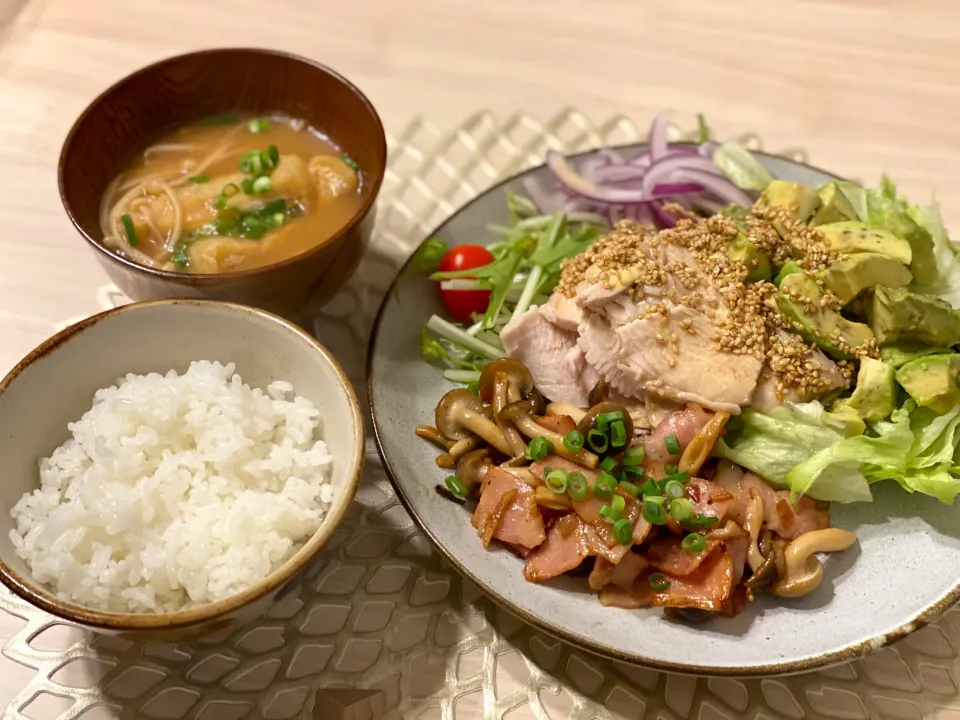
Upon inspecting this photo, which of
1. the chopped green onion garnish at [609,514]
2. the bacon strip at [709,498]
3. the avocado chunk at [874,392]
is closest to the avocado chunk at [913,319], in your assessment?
the avocado chunk at [874,392]

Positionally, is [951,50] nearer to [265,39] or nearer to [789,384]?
[789,384]

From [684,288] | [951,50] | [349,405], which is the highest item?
[951,50]

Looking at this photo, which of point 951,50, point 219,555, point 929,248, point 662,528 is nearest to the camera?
point 219,555

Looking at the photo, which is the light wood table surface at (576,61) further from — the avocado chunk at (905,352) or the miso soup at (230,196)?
the avocado chunk at (905,352)

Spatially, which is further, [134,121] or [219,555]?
[134,121]

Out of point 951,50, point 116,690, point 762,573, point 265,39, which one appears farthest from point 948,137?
point 116,690
